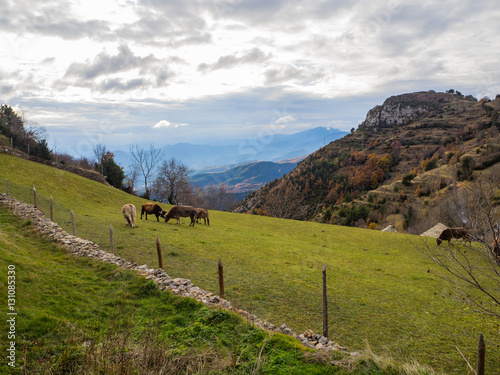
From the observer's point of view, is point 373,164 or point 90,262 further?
point 373,164

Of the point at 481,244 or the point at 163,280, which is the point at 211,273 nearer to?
the point at 163,280

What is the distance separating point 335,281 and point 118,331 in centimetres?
1037

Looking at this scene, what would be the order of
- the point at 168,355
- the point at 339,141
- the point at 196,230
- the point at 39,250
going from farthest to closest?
the point at 339,141, the point at 196,230, the point at 39,250, the point at 168,355

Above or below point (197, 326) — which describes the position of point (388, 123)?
above

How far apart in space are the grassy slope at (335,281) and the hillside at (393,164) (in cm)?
3567

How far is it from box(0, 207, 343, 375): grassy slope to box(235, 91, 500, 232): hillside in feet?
161

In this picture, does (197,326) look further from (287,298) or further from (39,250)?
(39,250)

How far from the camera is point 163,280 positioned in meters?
9.71

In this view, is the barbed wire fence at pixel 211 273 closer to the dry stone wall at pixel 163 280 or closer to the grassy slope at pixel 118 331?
the dry stone wall at pixel 163 280

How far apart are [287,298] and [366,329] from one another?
9.63 feet

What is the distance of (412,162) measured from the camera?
111 meters

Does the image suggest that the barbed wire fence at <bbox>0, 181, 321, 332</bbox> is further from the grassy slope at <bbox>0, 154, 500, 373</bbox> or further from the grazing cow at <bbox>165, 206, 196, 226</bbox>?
the grazing cow at <bbox>165, 206, 196, 226</bbox>

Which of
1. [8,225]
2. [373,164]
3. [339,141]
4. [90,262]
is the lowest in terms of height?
[90,262]

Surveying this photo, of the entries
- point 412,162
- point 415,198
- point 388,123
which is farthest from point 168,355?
point 388,123
